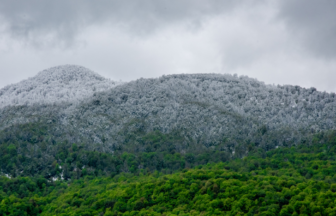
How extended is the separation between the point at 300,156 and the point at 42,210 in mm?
47819

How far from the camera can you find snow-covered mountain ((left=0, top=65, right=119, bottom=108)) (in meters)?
131

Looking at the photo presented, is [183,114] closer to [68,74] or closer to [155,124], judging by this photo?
[155,124]

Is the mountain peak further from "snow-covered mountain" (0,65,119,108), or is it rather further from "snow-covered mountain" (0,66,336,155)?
"snow-covered mountain" (0,66,336,155)

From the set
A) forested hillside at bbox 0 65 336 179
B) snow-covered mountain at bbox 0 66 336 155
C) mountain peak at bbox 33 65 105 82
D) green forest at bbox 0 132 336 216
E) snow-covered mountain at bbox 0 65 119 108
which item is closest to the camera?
green forest at bbox 0 132 336 216

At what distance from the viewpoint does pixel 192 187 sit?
6488cm

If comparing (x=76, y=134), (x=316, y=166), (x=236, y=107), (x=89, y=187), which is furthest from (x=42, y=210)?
(x=236, y=107)

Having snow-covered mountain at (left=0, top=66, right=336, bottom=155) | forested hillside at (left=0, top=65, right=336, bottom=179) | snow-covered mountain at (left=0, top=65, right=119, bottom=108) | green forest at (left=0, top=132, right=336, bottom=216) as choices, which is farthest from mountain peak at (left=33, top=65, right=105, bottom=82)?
green forest at (left=0, top=132, right=336, bottom=216)

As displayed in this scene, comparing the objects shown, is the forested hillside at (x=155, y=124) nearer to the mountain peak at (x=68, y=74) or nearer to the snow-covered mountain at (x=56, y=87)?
the snow-covered mountain at (x=56, y=87)

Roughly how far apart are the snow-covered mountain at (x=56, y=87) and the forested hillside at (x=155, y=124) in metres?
1.26

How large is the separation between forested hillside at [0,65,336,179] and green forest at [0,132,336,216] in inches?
48.7

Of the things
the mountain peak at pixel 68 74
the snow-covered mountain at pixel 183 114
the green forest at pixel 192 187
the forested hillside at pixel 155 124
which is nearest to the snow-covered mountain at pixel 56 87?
the mountain peak at pixel 68 74

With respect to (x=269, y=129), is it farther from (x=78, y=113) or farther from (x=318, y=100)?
(x=78, y=113)

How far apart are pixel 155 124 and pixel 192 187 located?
4203 centimetres

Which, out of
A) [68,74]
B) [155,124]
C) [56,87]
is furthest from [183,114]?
[68,74]
